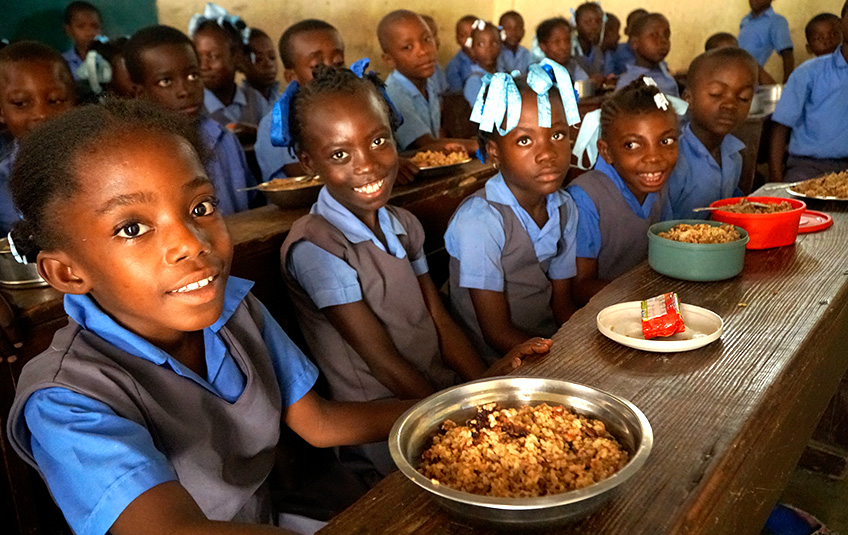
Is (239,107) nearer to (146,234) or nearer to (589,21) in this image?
(146,234)

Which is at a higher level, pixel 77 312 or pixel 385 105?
pixel 385 105

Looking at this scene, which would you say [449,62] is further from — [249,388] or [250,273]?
[249,388]

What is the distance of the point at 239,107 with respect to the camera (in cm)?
438

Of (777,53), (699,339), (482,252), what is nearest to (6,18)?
(482,252)

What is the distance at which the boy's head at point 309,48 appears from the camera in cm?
356

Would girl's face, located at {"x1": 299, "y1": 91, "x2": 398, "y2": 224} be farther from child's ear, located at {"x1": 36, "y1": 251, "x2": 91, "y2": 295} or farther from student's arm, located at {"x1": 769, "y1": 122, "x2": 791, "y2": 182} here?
student's arm, located at {"x1": 769, "y1": 122, "x2": 791, "y2": 182}

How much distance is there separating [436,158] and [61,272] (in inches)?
82.8

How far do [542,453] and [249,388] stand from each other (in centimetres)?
54

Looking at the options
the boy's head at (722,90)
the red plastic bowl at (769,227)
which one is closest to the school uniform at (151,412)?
the red plastic bowl at (769,227)

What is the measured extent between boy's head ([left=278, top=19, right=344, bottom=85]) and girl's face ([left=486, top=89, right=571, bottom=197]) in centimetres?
176

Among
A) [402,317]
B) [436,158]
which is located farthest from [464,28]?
[402,317]

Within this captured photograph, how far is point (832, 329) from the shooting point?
1337 mm

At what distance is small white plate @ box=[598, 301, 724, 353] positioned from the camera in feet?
3.83

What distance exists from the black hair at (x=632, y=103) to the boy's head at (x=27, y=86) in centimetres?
196
